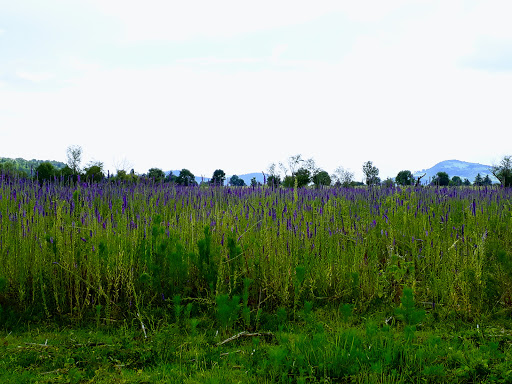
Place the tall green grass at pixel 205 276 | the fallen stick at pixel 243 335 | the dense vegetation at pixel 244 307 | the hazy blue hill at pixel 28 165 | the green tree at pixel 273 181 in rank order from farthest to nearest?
1. the hazy blue hill at pixel 28 165
2. the green tree at pixel 273 181
3. the tall green grass at pixel 205 276
4. the fallen stick at pixel 243 335
5. the dense vegetation at pixel 244 307

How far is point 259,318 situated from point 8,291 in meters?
2.75

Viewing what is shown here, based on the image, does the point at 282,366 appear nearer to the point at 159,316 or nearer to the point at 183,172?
the point at 159,316

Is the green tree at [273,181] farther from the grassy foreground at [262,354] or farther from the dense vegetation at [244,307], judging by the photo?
the grassy foreground at [262,354]

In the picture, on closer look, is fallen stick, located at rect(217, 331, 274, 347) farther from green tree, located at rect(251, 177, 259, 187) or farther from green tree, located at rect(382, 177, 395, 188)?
green tree, located at rect(382, 177, 395, 188)

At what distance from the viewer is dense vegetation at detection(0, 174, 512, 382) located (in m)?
2.98

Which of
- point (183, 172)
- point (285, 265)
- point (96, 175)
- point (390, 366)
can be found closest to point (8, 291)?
point (285, 265)

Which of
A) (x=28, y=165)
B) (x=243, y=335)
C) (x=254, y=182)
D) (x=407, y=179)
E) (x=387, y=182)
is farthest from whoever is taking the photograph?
(x=28, y=165)

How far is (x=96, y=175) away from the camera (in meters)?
11.9

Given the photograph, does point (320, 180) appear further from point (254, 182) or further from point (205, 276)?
point (205, 276)

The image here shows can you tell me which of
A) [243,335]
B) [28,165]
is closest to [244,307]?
[243,335]

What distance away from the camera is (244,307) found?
3711mm

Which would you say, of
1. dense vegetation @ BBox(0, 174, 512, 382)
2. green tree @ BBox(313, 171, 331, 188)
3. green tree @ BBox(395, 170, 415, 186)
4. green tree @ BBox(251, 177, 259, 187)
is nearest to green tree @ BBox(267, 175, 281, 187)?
green tree @ BBox(251, 177, 259, 187)

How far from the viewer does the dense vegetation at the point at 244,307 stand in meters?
2.98

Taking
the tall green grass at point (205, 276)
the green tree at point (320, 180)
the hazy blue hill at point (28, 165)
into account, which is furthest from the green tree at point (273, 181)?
the hazy blue hill at point (28, 165)
